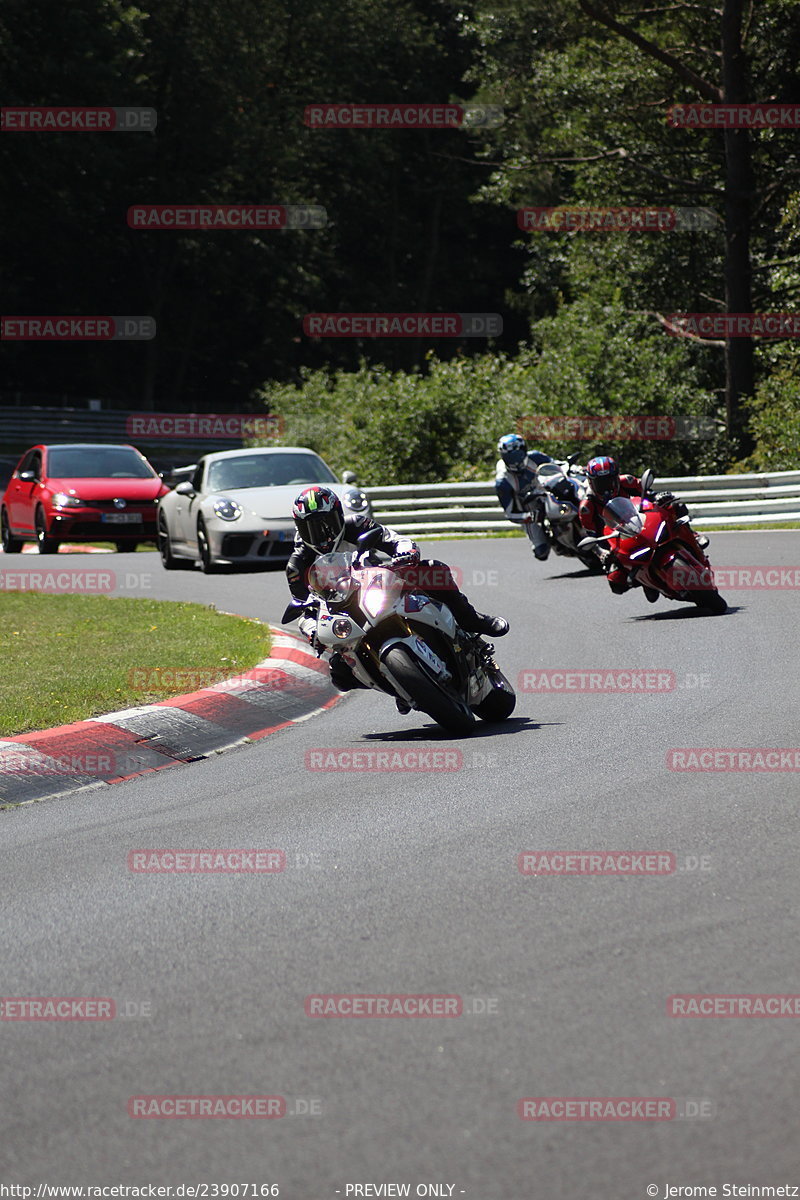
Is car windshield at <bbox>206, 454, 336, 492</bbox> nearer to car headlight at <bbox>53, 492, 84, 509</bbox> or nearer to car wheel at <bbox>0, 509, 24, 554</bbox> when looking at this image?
car headlight at <bbox>53, 492, 84, 509</bbox>

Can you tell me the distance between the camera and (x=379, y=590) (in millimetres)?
9117

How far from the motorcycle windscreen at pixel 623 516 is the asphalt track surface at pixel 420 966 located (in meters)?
5.67

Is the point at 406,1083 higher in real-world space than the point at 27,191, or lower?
lower

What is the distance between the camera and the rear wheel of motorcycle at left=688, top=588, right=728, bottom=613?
14.0 meters

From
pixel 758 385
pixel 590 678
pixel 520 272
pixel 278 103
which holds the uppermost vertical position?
pixel 278 103

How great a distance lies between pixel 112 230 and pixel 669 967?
196 feet

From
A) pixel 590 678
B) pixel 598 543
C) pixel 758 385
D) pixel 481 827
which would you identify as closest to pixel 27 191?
pixel 758 385

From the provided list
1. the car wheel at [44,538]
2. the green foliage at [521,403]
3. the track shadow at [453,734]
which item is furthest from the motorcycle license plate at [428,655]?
Answer: the green foliage at [521,403]

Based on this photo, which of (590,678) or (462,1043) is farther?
(590,678)

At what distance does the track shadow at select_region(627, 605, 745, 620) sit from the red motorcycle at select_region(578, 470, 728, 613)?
67mm

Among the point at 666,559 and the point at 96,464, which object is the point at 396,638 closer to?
the point at 666,559

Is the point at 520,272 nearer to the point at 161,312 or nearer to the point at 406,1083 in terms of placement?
the point at 161,312

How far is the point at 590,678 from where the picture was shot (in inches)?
434

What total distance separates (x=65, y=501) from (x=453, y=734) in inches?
601
